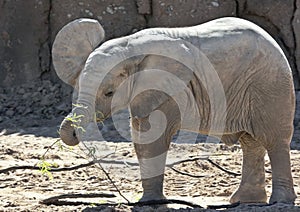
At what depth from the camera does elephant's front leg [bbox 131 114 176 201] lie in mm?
5863

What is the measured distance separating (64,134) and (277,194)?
1.65 m

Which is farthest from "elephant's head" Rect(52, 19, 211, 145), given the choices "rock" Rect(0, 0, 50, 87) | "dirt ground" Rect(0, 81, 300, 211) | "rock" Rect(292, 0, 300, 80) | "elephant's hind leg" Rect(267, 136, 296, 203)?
"rock" Rect(0, 0, 50, 87)

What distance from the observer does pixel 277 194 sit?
242 inches

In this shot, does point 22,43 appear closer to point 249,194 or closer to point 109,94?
point 249,194

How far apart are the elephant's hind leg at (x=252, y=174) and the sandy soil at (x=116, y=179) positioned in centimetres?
17

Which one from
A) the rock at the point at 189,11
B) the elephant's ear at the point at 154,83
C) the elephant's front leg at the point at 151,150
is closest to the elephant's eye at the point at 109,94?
the elephant's ear at the point at 154,83

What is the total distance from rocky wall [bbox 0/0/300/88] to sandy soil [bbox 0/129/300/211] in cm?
258

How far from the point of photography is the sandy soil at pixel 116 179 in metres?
6.09

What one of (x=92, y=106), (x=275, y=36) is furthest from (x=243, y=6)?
(x=92, y=106)

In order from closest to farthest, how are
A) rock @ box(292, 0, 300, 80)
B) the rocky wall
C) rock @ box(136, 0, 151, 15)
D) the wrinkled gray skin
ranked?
the wrinkled gray skin < rock @ box(292, 0, 300, 80) < the rocky wall < rock @ box(136, 0, 151, 15)

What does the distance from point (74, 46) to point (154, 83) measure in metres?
0.84

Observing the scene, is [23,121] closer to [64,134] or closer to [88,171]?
[88,171]

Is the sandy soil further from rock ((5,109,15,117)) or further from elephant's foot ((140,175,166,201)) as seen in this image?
rock ((5,109,15,117))

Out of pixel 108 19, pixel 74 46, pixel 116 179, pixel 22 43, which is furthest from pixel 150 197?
pixel 22 43
